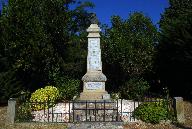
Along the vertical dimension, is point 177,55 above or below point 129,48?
below

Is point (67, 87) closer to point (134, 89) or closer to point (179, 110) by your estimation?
point (134, 89)

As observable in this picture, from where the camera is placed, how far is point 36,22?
18.5 metres

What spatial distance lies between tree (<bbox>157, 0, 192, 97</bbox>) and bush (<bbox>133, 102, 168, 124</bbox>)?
4.40m

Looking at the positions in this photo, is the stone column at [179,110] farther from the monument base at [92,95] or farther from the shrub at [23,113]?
the shrub at [23,113]

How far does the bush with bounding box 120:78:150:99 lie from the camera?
1969cm

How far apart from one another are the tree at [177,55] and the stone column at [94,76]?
399 cm

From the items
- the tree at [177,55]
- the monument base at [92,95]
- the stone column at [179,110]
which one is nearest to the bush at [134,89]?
the tree at [177,55]

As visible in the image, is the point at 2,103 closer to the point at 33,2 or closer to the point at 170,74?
the point at 33,2

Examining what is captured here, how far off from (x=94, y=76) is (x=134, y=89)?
294cm

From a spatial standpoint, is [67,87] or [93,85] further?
[67,87]

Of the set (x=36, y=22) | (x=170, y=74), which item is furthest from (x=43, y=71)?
(x=170, y=74)

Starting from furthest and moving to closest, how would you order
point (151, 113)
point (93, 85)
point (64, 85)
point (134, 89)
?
point (134, 89) < point (64, 85) < point (93, 85) < point (151, 113)

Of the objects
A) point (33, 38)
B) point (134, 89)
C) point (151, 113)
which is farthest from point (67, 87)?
point (151, 113)

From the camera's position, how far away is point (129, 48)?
67.4 feet
